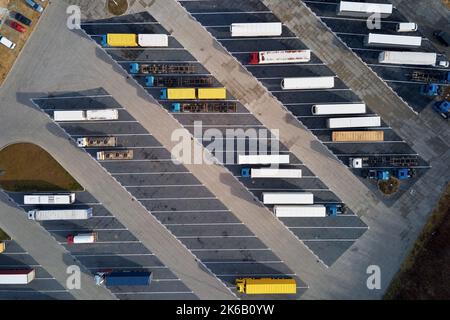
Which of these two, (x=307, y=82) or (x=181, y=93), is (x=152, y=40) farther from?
(x=307, y=82)

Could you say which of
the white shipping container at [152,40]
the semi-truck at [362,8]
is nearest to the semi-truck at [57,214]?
the white shipping container at [152,40]

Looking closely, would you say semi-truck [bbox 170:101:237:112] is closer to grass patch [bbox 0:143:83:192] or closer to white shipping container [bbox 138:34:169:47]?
white shipping container [bbox 138:34:169:47]

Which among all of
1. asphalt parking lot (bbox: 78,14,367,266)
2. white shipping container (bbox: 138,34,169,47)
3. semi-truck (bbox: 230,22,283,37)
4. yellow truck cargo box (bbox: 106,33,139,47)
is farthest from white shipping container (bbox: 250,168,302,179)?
yellow truck cargo box (bbox: 106,33,139,47)

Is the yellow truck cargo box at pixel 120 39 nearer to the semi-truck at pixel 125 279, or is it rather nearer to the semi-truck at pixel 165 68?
the semi-truck at pixel 165 68

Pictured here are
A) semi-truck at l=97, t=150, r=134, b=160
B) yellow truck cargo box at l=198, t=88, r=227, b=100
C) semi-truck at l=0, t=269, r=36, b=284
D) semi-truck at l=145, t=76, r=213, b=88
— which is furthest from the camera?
semi-truck at l=97, t=150, r=134, b=160

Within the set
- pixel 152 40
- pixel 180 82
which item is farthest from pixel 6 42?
pixel 180 82

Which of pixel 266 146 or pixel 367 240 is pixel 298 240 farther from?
pixel 266 146
